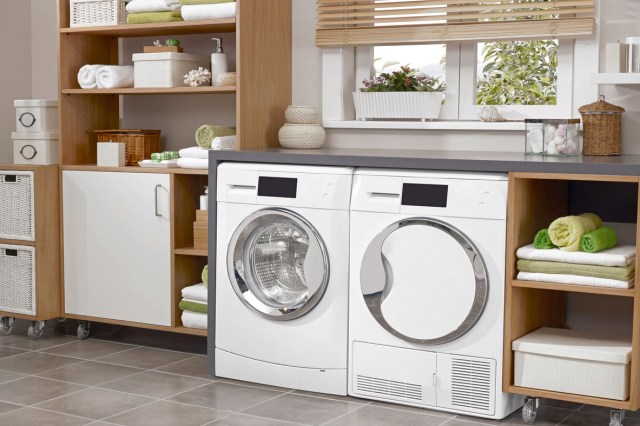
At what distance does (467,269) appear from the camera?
10.6 ft

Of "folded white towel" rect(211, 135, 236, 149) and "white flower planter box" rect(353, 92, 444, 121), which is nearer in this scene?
"folded white towel" rect(211, 135, 236, 149)

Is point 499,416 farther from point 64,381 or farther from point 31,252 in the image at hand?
point 31,252

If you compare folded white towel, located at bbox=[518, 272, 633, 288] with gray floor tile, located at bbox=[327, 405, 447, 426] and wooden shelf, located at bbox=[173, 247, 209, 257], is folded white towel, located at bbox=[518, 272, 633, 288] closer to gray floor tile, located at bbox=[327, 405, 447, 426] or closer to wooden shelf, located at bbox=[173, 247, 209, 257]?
gray floor tile, located at bbox=[327, 405, 447, 426]

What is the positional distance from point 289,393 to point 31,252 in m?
1.51

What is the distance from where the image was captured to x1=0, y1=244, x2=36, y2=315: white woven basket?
4379mm

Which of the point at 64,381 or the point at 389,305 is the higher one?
the point at 389,305

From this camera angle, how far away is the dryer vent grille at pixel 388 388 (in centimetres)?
340

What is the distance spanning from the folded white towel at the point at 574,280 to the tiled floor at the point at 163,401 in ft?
1.69

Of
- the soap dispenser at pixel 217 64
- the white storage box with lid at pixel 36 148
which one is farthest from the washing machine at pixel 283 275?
the white storage box with lid at pixel 36 148

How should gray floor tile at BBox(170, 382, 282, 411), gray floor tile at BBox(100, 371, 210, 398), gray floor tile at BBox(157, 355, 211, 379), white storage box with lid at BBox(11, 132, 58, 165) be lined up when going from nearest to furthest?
1. gray floor tile at BBox(170, 382, 282, 411)
2. gray floor tile at BBox(100, 371, 210, 398)
3. gray floor tile at BBox(157, 355, 211, 379)
4. white storage box with lid at BBox(11, 132, 58, 165)

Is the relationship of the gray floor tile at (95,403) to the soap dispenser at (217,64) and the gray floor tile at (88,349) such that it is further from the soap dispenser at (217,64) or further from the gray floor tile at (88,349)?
the soap dispenser at (217,64)

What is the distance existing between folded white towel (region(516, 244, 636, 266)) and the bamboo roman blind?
3.23 feet

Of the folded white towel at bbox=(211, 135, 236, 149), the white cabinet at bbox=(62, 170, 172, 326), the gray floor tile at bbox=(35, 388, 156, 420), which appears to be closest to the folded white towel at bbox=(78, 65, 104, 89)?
the white cabinet at bbox=(62, 170, 172, 326)

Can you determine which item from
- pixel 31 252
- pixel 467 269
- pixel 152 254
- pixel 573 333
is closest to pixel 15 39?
pixel 31 252
